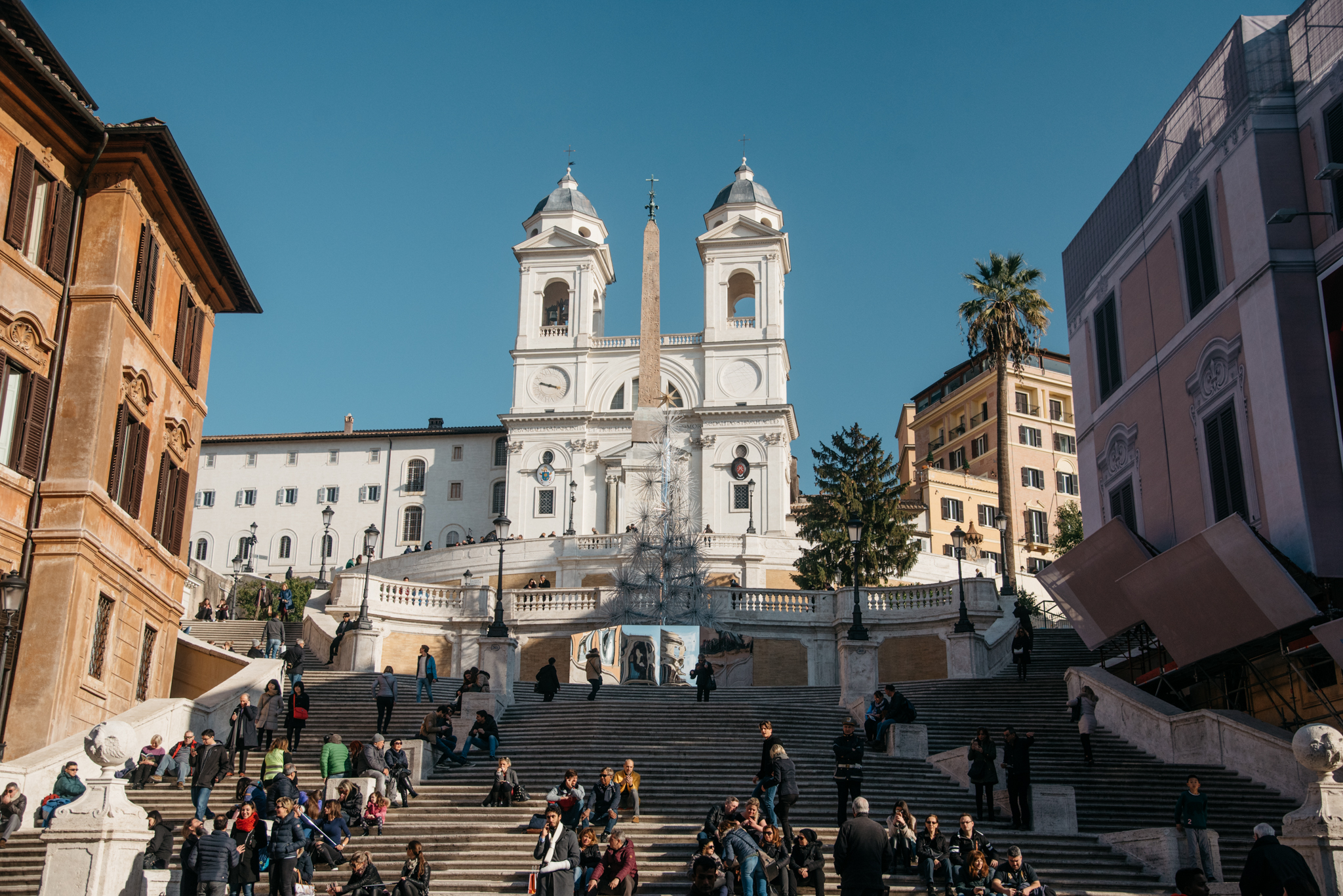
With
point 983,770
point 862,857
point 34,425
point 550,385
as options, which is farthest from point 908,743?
point 550,385

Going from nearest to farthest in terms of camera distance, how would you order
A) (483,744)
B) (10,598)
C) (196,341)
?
(10,598) → (483,744) → (196,341)

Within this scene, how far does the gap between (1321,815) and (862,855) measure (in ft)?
14.4

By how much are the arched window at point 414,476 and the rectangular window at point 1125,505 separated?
51464 mm

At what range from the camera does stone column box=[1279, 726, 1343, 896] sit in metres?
13.1

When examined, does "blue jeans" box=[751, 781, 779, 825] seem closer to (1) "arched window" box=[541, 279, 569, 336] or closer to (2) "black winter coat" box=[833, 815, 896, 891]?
(2) "black winter coat" box=[833, 815, 896, 891]

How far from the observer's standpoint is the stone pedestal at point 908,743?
22.5 metres

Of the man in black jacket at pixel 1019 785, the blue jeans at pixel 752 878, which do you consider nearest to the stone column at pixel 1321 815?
the man in black jacket at pixel 1019 785

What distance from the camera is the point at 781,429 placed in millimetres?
69688

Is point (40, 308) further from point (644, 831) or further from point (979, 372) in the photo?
point (979, 372)

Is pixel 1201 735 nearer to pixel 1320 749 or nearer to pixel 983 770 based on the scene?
pixel 983 770

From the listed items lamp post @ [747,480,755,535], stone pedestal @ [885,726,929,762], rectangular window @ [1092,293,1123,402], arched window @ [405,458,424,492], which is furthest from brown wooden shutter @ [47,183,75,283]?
arched window @ [405,458,424,492]

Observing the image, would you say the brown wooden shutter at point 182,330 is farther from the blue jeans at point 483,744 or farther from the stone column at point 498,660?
the blue jeans at point 483,744

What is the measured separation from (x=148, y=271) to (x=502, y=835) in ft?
47.4

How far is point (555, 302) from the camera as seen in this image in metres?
77.2
